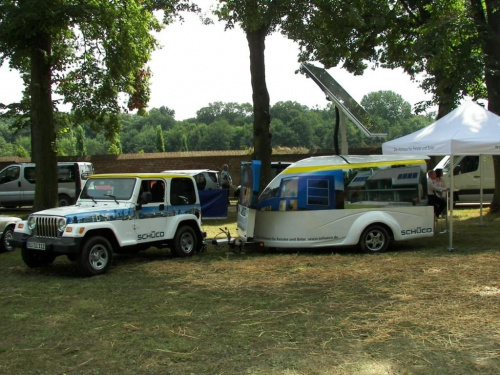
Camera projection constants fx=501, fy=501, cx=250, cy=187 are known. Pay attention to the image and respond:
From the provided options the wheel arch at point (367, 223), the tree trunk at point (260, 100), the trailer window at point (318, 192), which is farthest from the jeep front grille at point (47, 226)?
the tree trunk at point (260, 100)

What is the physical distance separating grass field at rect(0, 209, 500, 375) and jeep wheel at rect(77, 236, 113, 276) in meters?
0.21

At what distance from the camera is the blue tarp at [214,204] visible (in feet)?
56.1

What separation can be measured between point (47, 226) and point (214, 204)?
359 inches

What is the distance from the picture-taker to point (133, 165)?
1101 inches

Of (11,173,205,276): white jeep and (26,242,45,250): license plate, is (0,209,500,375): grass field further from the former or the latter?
(26,242,45,250): license plate

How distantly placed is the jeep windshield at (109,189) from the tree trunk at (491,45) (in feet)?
36.0

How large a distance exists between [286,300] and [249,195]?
4.08 m

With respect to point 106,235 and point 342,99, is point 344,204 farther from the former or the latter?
point 106,235

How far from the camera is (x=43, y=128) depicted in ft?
52.0

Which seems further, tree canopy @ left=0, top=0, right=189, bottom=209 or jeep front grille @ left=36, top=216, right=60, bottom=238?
tree canopy @ left=0, top=0, right=189, bottom=209

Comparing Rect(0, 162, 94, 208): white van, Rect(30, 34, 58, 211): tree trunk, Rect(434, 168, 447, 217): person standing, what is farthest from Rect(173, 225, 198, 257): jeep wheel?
Rect(0, 162, 94, 208): white van

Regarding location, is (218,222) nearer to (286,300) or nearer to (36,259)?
(36,259)

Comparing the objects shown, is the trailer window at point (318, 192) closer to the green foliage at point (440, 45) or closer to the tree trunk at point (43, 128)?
the green foliage at point (440, 45)

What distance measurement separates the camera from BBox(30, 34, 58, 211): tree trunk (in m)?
15.8
